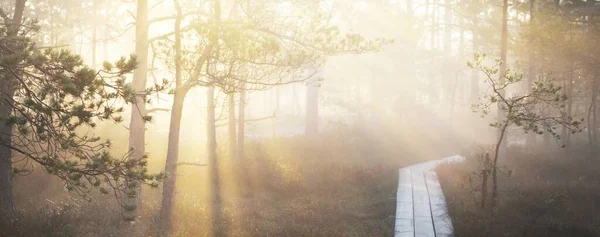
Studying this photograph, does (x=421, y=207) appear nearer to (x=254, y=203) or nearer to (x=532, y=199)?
(x=532, y=199)

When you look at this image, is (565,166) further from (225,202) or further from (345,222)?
(225,202)

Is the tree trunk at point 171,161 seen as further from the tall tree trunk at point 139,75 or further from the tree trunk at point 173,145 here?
the tall tree trunk at point 139,75

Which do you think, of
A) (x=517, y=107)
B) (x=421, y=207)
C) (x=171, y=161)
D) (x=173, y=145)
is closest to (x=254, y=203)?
(x=171, y=161)

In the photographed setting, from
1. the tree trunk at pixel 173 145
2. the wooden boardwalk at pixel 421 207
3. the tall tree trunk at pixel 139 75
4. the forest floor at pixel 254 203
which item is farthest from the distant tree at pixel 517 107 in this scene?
the tall tree trunk at pixel 139 75

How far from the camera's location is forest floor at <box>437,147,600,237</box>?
10.7m

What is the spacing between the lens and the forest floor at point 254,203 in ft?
32.2

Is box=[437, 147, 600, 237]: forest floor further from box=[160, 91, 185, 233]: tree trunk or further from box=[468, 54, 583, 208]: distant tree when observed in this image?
box=[160, 91, 185, 233]: tree trunk

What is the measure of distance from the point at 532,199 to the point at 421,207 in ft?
10.1

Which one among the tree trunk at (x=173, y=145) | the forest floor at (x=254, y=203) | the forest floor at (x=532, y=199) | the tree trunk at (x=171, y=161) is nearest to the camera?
the tree trunk at (x=173, y=145)

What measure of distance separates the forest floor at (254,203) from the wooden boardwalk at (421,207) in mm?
371

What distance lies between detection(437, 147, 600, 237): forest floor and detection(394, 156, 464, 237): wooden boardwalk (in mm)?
306

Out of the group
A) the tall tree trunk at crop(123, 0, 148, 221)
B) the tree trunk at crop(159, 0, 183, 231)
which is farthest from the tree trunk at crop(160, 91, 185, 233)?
the tall tree trunk at crop(123, 0, 148, 221)

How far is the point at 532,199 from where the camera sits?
42.6 feet

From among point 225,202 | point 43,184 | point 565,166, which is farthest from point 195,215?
point 565,166
